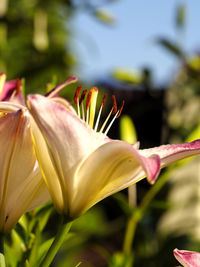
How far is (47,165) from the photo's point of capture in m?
0.31

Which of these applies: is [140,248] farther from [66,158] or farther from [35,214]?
[66,158]

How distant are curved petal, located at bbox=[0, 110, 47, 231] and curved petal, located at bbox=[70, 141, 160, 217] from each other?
0.11ft

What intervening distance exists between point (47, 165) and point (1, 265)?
0.07m

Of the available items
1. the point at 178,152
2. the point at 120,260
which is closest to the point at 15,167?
the point at 178,152

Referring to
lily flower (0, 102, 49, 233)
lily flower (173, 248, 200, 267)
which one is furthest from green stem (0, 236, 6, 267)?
lily flower (173, 248, 200, 267)

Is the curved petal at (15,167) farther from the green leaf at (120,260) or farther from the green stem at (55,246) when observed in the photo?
the green leaf at (120,260)

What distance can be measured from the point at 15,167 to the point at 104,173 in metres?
0.06

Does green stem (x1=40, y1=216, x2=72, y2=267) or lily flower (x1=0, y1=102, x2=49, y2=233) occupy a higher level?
lily flower (x1=0, y1=102, x2=49, y2=233)

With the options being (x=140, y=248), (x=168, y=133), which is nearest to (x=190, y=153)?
(x=140, y=248)

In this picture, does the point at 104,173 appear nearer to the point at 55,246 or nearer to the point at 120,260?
the point at 55,246

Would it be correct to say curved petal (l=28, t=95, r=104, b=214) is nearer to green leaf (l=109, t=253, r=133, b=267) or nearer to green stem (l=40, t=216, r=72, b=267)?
green stem (l=40, t=216, r=72, b=267)

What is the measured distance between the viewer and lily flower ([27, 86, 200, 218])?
283 mm

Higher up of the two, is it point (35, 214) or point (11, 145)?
point (11, 145)

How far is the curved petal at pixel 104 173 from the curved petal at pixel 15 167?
3cm
